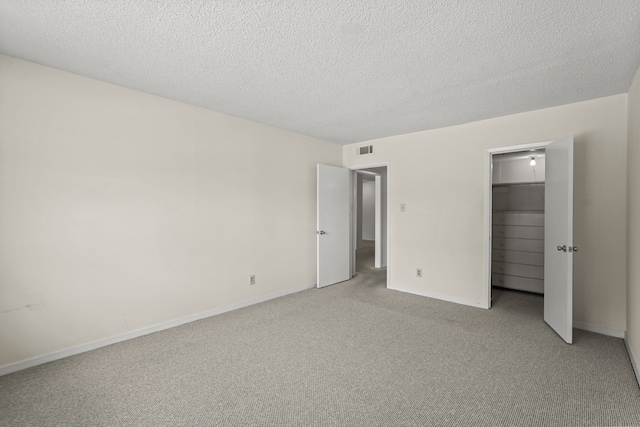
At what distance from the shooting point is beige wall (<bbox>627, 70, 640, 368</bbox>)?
2.25m

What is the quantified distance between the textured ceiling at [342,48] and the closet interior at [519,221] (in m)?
1.77

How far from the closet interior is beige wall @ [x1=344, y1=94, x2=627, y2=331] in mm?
1074

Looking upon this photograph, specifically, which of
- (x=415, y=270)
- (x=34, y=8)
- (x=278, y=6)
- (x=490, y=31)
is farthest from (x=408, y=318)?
(x=34, y=8)

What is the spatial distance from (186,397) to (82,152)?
7.12 ft

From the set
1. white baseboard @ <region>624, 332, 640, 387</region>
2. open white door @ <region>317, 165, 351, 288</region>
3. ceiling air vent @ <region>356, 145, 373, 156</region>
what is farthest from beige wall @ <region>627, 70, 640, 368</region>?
open white door @ <region>317, 165, 351, 288</region>

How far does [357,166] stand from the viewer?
511 centimetres

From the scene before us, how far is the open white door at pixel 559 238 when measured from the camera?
2.66 meters

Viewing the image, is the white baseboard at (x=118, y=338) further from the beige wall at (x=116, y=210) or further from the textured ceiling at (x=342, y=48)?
the textured ceiling at (x=342, y=48)

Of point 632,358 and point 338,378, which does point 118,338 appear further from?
point 632,358

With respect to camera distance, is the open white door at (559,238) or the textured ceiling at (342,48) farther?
the open white door at (559,238)

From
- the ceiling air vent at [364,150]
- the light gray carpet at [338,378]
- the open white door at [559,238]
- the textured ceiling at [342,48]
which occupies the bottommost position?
the light gray carpet at [338,378]

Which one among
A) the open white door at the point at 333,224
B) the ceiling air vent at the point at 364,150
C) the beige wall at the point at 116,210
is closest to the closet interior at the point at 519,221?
the ceiling air vent at the point at 364,150

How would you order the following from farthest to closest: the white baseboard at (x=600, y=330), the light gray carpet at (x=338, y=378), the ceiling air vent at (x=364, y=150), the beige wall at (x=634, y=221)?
1. the ceiling air vent at (x=364, y=150)
2. the white baseboard at (x=600, y=330)
3. the beige wall at (x=634, y=221)
4. the light gray carpet at (x=338, y=378)

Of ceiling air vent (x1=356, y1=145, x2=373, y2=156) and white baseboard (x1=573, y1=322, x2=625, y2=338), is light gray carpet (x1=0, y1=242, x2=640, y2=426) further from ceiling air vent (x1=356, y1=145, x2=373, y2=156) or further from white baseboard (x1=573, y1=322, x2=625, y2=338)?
ceiling air vent (x1=356, y1=145, x2=373, y2=156)
